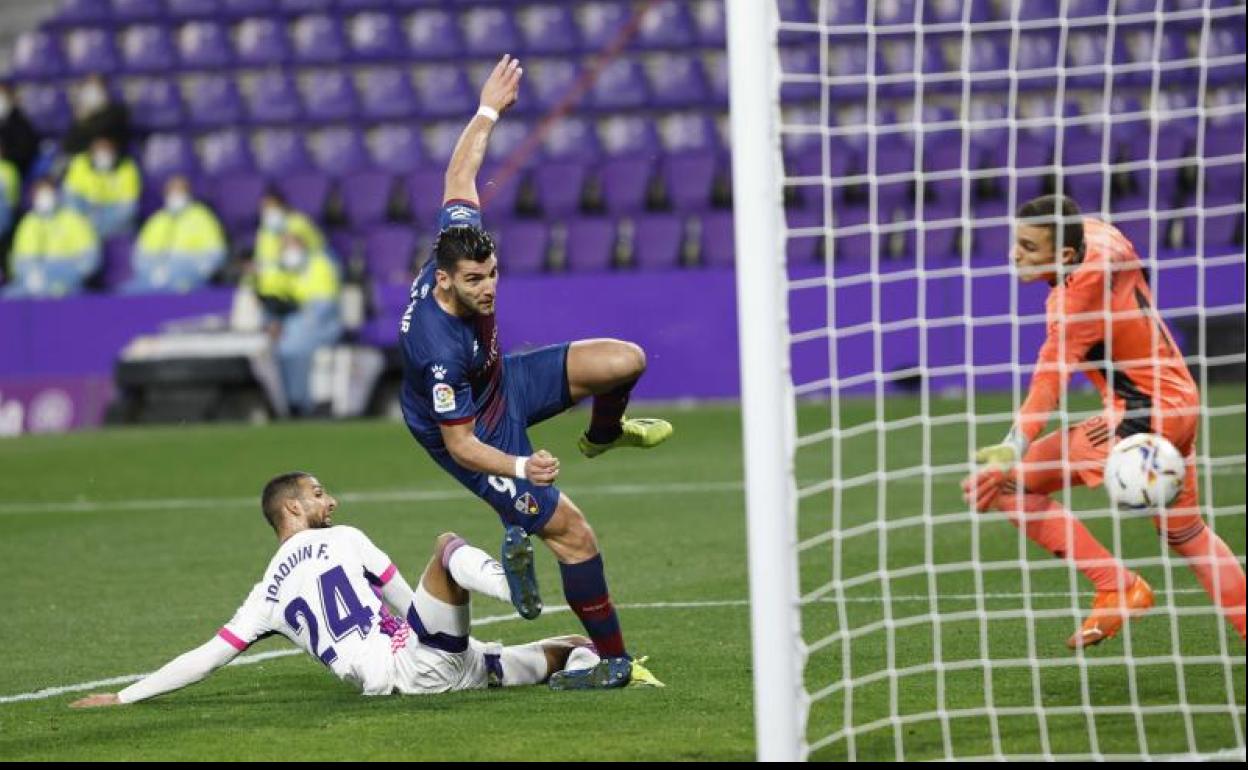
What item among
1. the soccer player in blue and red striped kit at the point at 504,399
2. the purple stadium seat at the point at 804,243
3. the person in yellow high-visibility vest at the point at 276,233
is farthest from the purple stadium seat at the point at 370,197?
the soccer player in blue and red striped kit at the point at 504,399

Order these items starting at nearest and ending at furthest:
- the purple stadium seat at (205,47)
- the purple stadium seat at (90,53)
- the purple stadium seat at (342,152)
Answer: the purple stadium seat at (342,152) < the purple stadium seat at (205,47) < the purple stadium seat at (90,53)

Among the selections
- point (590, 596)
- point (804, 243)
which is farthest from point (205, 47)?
point (590, 596)

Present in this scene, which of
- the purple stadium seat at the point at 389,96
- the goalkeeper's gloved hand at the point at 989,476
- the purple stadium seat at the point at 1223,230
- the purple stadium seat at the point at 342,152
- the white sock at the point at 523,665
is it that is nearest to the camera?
the goalkeeper's gloved hand at the point at 989,476

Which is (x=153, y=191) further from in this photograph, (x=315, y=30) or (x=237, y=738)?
(x=237, y=738)

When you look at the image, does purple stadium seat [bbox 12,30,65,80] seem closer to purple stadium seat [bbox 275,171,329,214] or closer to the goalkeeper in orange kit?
purple stadium seat [bbox 275,171,329,214]

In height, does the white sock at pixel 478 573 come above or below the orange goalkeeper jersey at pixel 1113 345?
below

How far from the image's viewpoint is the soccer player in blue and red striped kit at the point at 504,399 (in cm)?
676

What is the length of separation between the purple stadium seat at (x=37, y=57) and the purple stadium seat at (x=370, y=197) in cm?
450

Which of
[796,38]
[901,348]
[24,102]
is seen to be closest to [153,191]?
[24,102]

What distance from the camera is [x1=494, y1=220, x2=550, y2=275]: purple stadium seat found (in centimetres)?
2120

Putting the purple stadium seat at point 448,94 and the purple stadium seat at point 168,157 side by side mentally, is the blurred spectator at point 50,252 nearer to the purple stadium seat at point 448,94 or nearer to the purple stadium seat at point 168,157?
the purple stadium seat at point 168,157

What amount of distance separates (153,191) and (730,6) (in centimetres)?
1825

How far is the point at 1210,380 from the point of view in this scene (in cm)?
1898

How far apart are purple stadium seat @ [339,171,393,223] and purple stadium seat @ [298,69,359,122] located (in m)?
1.47
